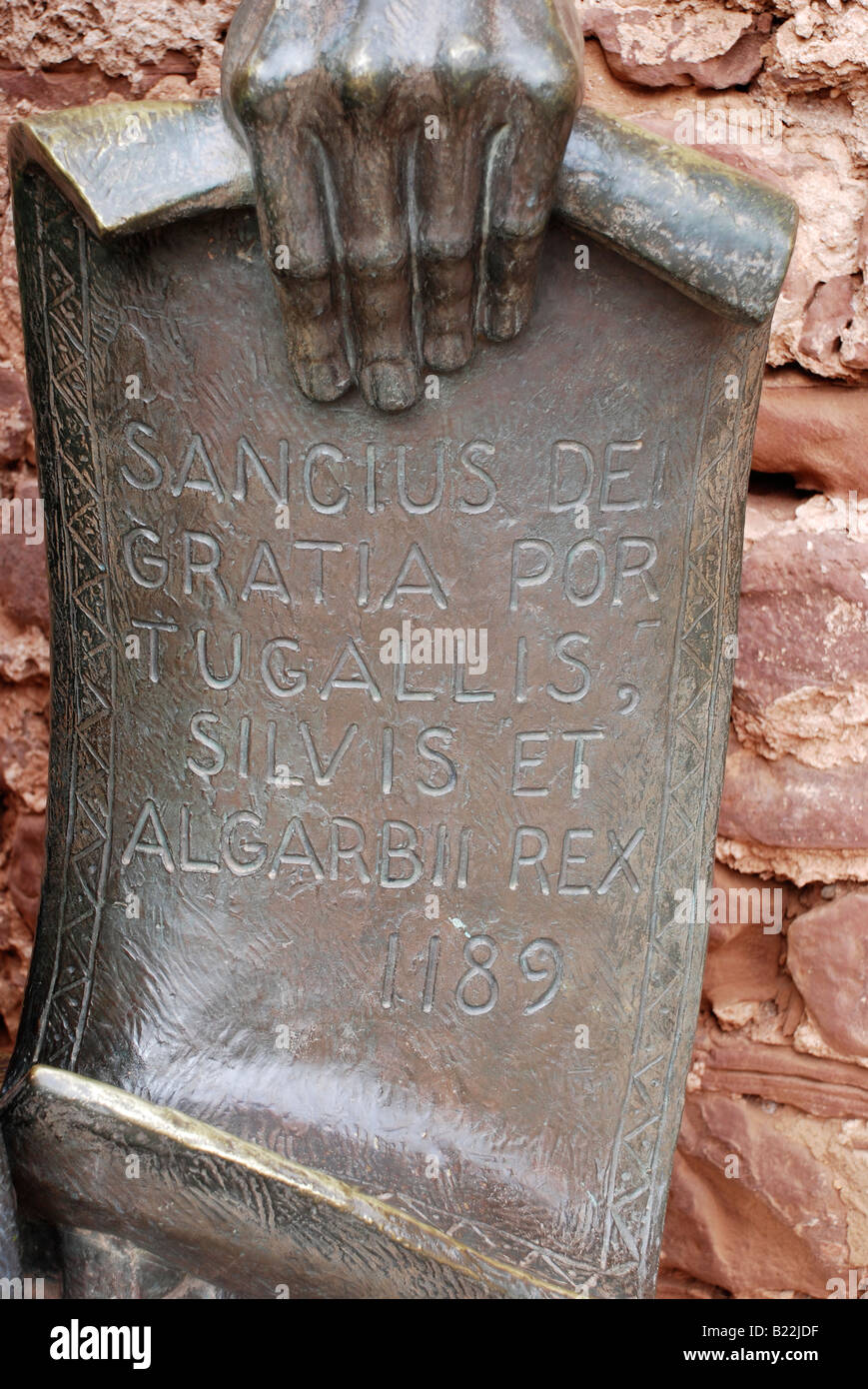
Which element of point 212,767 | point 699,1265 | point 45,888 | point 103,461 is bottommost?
point 699,1265

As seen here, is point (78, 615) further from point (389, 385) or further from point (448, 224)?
point (448, 224)

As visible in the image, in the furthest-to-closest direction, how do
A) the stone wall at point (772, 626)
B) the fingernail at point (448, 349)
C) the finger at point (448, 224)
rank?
the stone wall at point (772, 626), the fingernail at point (448, 349), the finger at point (448, 224)

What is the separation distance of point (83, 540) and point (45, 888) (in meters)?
0.31

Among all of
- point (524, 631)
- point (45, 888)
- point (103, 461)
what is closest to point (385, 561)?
point (524, 631)

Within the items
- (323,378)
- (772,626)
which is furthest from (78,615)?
(772,626)

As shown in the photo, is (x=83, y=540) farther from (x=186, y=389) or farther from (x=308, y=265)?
(x=308, y=265)

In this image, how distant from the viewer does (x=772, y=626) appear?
1.39m

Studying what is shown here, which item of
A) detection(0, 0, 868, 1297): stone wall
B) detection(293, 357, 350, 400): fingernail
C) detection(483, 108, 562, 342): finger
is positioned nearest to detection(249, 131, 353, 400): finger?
detection(293, 357, 350, 400): fingernail

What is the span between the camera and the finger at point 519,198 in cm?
85

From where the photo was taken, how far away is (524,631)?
3.50ft

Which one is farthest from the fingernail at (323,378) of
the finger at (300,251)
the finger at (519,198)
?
the finger at (519,198)

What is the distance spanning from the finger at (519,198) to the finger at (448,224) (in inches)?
0.5

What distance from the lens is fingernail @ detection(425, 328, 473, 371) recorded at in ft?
3.14

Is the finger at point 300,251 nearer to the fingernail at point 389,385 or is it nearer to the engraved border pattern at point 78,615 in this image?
the fingernail at point 389,385
